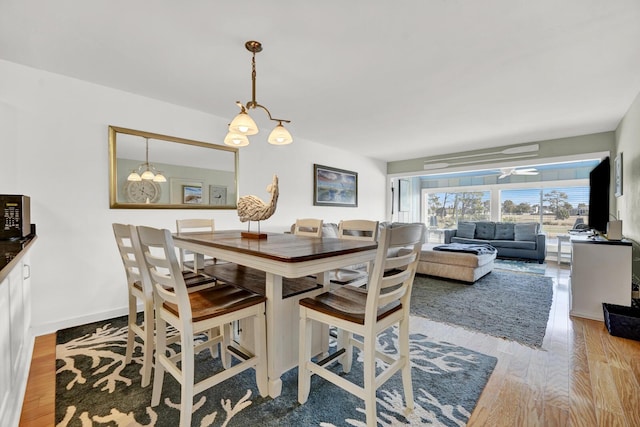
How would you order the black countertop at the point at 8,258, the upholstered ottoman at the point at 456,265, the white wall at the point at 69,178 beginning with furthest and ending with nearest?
the upholstered ottoman at the point at 456,265, the white wall at the point at 69,178, the black countertop at the point at 8,258

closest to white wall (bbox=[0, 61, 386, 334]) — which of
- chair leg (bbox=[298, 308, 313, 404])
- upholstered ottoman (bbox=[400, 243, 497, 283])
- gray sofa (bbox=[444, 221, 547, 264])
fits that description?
chair leg (bbox=[298, 308, 313, 404])

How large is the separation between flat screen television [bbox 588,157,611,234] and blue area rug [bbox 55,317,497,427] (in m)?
2.99

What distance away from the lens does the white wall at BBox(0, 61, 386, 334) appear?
7.73ft

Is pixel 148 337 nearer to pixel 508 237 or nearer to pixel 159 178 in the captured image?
pixel 159 178

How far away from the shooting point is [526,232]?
5.98 meters

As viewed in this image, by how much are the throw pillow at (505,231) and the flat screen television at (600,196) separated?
94.4 inches

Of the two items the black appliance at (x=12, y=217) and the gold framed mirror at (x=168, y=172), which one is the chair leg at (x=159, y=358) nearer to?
the black appliance at (x=12, y=217)

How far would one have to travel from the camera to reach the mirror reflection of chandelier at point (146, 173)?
2.93m

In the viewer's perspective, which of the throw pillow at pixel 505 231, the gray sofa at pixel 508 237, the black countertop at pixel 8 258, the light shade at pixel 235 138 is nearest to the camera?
the black countertop at pixel 8 258

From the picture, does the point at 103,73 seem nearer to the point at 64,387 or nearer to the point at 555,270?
the point at 64,387

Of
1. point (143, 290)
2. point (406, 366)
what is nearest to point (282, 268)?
point (406, 366)

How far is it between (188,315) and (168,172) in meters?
2.38

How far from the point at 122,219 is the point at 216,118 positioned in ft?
5.34

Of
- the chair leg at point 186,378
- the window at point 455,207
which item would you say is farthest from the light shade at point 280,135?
the window at point 455,207
